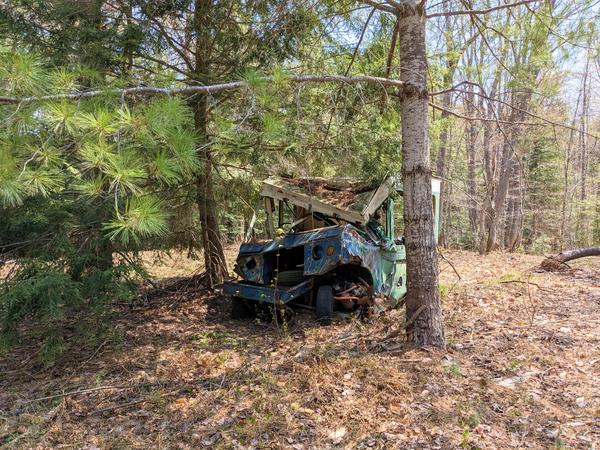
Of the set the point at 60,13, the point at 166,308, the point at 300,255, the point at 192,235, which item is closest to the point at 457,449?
the point at 300,255

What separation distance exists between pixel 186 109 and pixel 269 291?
3.49 meters

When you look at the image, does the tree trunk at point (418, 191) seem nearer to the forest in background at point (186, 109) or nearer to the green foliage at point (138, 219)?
the forest in background at point (186, 109)

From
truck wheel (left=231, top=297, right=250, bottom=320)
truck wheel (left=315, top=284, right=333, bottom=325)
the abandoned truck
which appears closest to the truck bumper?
the abandoned truck

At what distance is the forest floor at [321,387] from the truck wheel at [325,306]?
7.2 inches

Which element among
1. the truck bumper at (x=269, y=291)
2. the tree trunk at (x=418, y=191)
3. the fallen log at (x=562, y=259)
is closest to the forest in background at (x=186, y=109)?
the tree trunk at (x=418, y=191)

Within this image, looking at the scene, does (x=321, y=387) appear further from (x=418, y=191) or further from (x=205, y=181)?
(x=205, y=181)

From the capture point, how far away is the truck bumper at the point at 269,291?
20.5 feet

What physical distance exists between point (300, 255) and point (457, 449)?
474cm

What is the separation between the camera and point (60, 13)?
6301 millimetres

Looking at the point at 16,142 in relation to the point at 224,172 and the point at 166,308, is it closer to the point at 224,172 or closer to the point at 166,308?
the point at 166,308

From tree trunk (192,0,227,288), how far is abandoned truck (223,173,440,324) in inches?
49.0

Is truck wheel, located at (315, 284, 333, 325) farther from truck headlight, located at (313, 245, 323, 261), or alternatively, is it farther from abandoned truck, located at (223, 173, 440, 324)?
truck headlight, located at (313, 245, 323, 261)

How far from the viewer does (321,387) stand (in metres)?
4.22

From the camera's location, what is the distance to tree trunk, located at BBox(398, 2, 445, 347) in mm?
4906
